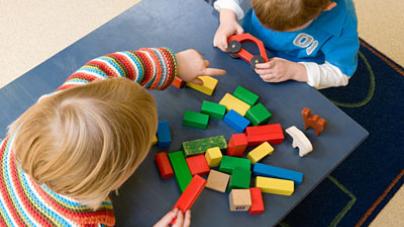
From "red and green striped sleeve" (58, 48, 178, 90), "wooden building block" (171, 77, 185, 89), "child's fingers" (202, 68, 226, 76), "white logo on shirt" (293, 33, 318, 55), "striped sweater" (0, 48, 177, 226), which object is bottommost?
"striped sweater" (0, 48, 177, 226)

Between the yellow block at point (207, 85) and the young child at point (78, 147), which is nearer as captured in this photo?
the young child at point (78, 147)

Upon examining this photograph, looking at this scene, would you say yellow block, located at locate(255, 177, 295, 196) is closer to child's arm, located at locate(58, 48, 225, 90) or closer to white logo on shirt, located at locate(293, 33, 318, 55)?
child's arm, located at locate(58, 48, 225, 90)

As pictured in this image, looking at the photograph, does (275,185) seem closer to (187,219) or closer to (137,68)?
(187,219)

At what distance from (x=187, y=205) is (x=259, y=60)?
0.36 meters

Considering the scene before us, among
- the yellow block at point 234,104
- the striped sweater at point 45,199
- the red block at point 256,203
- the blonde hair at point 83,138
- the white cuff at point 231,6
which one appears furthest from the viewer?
the white cuff at point 231,6

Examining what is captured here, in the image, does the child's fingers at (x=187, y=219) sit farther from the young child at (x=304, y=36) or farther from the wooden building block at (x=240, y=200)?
the young child at (x=304, y=36)

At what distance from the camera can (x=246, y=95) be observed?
0.82 m

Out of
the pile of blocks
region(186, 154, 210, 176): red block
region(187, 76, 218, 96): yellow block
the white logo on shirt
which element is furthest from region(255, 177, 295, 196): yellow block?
the white logo on shirt

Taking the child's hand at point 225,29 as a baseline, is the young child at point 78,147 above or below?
below

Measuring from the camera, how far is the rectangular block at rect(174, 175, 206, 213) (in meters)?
0.69

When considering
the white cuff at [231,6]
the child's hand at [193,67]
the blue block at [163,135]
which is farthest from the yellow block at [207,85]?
the white cuff at [231,6]

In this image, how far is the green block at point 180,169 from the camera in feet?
2.38

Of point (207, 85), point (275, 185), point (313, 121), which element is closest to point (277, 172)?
point (275, 185)

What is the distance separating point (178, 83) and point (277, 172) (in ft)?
0.92
